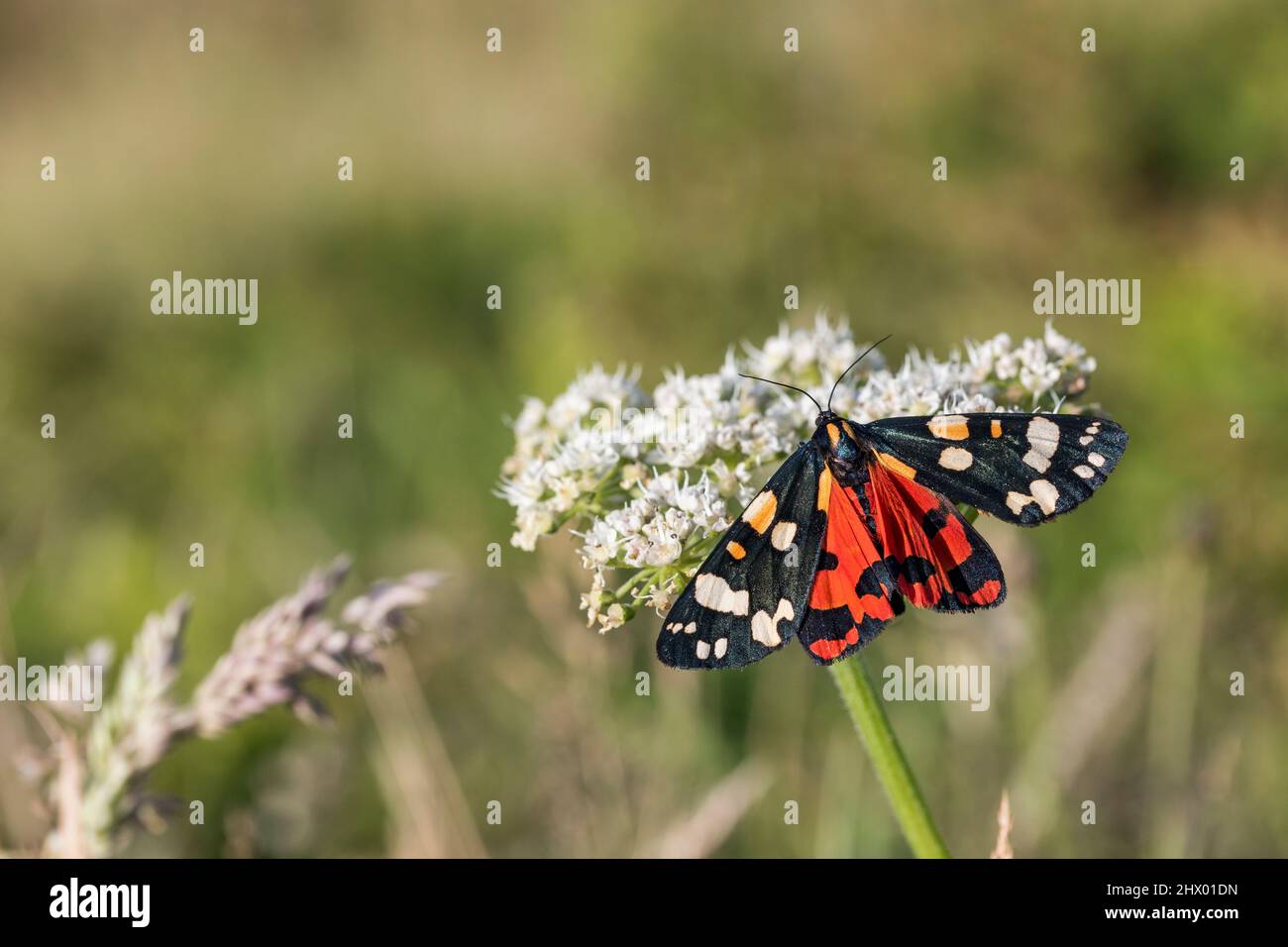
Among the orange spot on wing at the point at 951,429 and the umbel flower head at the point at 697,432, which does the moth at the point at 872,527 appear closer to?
the orange spot on wing at the point at 951,429

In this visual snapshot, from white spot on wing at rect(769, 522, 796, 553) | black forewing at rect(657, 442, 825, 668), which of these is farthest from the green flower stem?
white spot on wing at rect(769, 522, 796, 553)

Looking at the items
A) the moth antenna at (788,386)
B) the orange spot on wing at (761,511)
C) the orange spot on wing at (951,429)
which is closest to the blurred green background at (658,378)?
the orange spot on wing at (761,511)

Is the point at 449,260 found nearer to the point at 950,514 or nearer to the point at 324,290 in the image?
the point at 324,290

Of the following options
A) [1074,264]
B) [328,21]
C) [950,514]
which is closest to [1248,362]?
[1074,264]

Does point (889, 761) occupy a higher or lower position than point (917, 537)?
lower

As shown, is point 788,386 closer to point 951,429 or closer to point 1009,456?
point 951,429

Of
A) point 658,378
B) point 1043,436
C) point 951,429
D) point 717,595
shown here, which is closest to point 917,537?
point 951,429

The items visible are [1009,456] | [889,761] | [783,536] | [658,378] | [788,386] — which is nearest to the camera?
[889,761]
